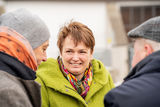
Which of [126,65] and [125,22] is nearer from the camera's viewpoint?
[126,65]

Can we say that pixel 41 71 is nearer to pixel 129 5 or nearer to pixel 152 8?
pixel 129 5

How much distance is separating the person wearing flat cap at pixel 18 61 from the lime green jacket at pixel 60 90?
18.1 inches

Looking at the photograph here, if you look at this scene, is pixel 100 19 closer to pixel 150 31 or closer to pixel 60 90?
pixel 60 90

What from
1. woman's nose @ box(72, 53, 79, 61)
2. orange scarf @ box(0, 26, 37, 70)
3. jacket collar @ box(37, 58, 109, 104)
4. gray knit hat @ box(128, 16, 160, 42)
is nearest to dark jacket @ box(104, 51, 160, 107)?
gray knit hat @ box(128, 16, 160, 42)

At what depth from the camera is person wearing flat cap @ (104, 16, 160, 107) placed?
4.09 ft

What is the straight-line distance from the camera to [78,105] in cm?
212

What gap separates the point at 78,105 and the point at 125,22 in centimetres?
793

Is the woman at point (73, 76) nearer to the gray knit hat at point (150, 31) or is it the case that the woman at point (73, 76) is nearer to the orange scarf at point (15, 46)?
the orange scarf at point (15, 46)

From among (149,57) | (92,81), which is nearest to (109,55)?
(92,81)

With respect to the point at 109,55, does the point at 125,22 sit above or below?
above

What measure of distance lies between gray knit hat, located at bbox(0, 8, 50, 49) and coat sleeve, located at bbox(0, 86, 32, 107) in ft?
1.72

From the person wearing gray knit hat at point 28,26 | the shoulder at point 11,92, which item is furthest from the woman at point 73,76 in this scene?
the shoulder at point 11,92

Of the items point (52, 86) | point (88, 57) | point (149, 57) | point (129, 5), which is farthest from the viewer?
point (129, 5)

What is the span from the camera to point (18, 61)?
1415 mm
